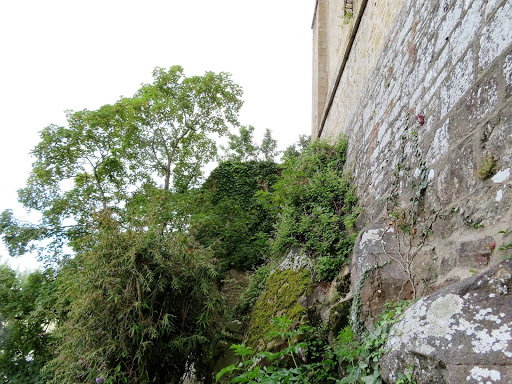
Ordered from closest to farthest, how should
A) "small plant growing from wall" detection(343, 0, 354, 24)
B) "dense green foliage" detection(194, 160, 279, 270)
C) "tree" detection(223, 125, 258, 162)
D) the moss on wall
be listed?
the moss on wall → "small plant growing from wall" detection(343, 0, 354, 24) → "dense green foliage" detection(194, 160, 279, 270) → "tree" detection(223, 125, 258, 162)

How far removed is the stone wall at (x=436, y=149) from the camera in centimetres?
166

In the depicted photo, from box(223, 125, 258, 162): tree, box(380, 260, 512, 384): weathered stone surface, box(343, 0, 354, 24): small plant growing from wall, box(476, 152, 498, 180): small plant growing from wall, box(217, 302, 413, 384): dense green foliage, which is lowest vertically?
box(217, 302, 413, 384): dense green foliage

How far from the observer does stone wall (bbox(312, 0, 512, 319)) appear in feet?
5.46

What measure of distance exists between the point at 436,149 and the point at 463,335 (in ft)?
4.40

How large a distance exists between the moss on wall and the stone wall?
3.29ft

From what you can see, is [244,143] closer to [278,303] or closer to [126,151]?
[126,151]

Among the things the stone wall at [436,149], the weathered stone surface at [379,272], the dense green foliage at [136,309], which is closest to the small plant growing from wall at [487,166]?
the stone wall at [436,149]

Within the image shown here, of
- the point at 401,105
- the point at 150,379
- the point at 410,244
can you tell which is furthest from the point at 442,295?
the point at 150,379

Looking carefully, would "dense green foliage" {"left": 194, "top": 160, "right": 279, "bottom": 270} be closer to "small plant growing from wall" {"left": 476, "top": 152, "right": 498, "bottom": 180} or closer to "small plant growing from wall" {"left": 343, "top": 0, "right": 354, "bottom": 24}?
"small plant growing from wall" {"left": 343, "top": 0, "right": 354, "bottom": 24}

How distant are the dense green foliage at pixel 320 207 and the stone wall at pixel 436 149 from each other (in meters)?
0.38

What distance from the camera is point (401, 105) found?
3117 millimetres

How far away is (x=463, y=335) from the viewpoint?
1.34m

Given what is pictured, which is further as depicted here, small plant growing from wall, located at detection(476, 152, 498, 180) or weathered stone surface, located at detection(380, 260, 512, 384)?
small plant growing from wall, located at detection(476, 152, 498, 180)

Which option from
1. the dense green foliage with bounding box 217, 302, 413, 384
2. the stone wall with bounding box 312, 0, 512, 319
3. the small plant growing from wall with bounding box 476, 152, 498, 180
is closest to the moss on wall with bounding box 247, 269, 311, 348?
the dense green foliage with bounding box 217, 302, 413, 384
